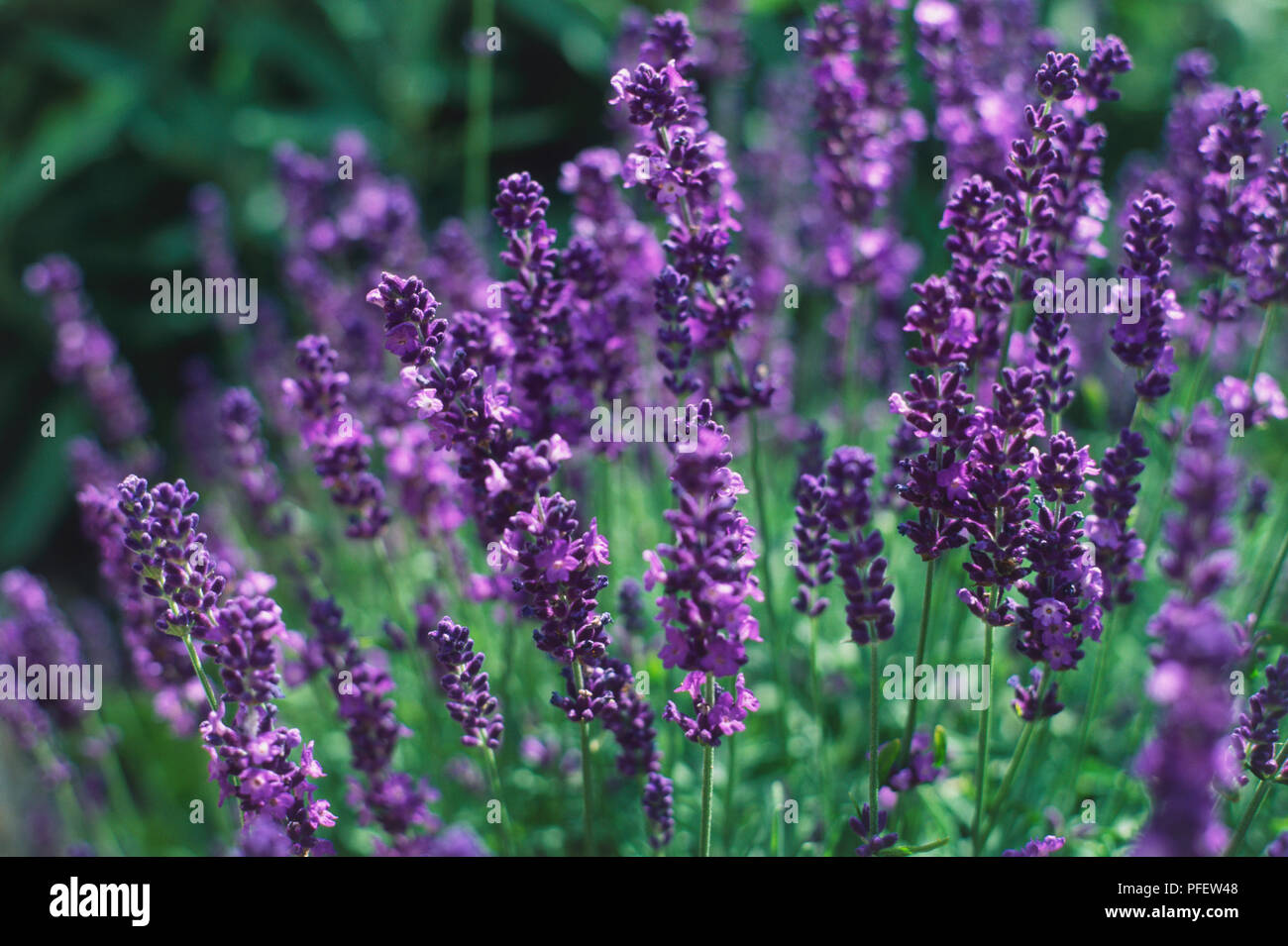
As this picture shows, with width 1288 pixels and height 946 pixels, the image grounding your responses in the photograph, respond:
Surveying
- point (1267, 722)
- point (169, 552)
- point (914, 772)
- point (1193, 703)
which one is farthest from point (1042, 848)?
point (169, 552)

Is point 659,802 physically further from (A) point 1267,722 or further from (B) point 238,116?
(B) point 238,116

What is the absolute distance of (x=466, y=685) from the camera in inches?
79.5

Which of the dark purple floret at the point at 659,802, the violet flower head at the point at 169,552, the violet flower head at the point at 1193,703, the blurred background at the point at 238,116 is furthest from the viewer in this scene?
the blurred background at the point at 238,116

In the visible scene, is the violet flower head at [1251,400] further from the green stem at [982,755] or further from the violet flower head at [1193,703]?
the violet flower head at [1193,703]

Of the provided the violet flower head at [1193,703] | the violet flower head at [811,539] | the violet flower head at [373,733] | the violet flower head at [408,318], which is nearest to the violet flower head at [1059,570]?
the violet flower head at [811,539]

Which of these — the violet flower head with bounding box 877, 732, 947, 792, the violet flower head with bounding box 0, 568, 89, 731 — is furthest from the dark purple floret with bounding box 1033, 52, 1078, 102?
the violet flower head with bounding box 0, 568, 89, 731

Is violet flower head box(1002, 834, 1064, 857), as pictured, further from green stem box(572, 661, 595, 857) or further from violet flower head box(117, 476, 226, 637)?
violet flower head box(117, 476, 226, 637)

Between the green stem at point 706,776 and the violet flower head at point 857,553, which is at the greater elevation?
the violet flower head at point 857,553

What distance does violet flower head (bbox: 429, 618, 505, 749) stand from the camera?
196 centimetres

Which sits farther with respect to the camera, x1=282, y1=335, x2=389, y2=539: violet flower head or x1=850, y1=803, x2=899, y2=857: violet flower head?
x1=282, y1=335, x2=389, y2=539: violet flower head

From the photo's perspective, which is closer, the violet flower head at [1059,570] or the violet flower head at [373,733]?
the violet flower head at [1059,570]

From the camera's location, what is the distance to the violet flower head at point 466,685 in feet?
6.44

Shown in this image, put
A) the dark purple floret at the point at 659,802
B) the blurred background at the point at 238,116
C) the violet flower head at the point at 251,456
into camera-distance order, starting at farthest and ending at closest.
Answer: the blurred background at the point at 238,116
the violet flower head at the point at 251,456
the dark purple floret at the point at 659,802

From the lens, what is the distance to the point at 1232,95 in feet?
7.98
